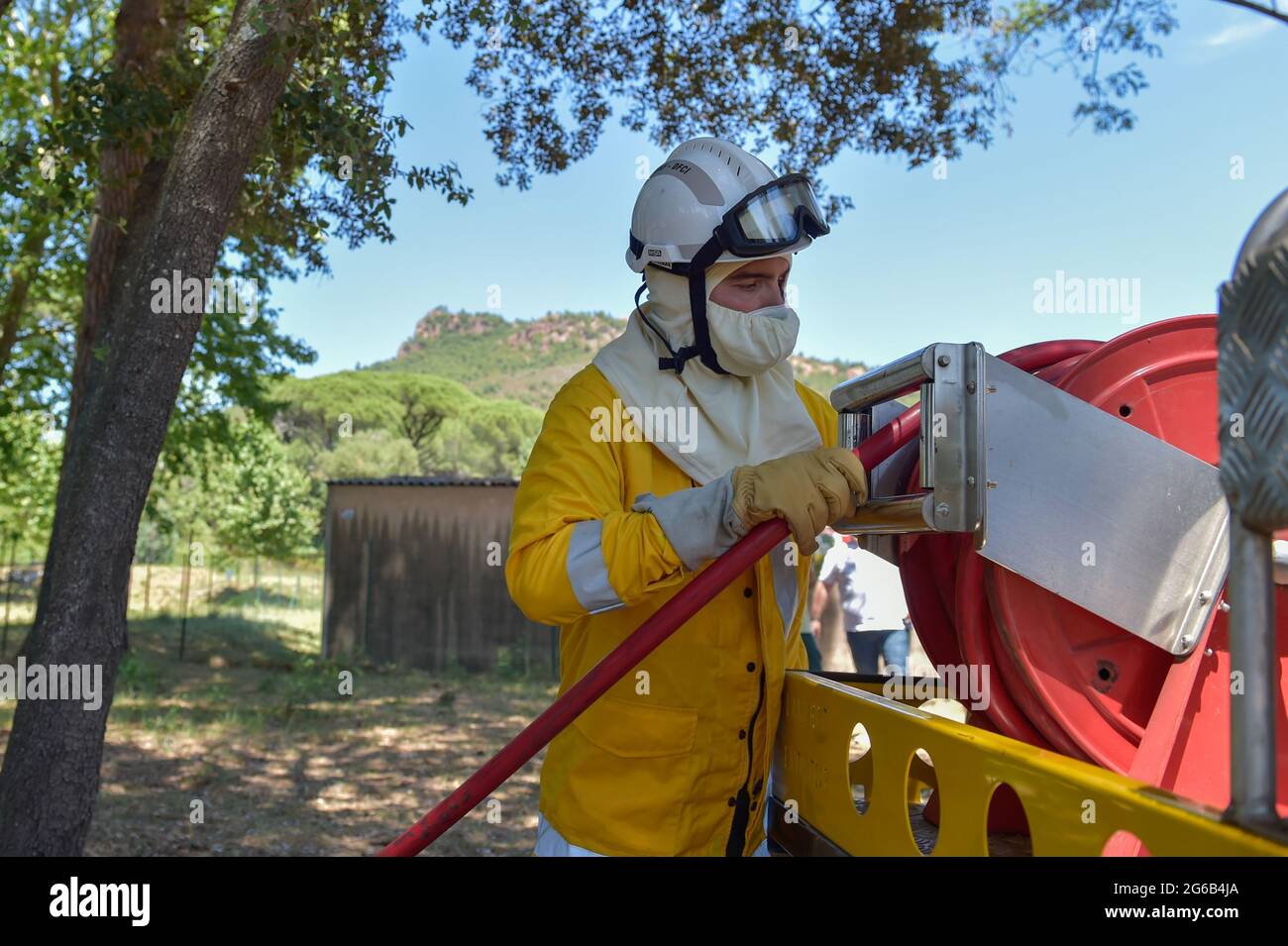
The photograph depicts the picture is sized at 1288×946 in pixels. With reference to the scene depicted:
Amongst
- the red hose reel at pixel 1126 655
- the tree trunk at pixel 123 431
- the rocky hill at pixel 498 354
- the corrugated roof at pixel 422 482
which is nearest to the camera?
the red hose reel at pixel 1126 655

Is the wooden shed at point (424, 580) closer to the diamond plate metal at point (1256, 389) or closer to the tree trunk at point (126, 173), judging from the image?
the tree trunk at point (126, 173)

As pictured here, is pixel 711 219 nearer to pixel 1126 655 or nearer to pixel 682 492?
pixel 682 492

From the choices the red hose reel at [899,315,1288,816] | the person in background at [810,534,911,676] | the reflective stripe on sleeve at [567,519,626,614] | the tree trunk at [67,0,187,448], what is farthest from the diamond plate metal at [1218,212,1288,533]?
the person in background at [810,534,911,676]

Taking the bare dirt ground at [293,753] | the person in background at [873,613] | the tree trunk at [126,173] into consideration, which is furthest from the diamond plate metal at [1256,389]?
the person in background at [873,613]

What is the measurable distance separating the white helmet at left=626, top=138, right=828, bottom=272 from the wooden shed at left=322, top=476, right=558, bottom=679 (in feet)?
41.4

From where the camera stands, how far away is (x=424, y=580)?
49.0 feet

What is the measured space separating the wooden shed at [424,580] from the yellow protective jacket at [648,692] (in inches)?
495

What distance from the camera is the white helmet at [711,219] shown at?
2186mm

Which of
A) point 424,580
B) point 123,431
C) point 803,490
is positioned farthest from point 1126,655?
point 424,580

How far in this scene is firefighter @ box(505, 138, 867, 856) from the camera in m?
2.10

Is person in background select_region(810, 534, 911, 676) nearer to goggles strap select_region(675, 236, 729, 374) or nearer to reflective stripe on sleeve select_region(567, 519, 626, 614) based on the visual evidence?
goggles strap select_region(675, 236, 729, 374)

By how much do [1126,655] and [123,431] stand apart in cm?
317

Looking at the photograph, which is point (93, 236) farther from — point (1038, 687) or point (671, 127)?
point (1038, 687)
